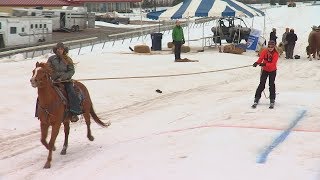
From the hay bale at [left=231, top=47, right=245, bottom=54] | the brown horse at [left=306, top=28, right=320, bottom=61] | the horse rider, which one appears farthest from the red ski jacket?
the hay bale at [left=231, top=47, right=245, bottom=54]

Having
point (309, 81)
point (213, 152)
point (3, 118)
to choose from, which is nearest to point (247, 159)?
point (213, 152)

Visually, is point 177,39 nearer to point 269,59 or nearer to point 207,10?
point 207,10

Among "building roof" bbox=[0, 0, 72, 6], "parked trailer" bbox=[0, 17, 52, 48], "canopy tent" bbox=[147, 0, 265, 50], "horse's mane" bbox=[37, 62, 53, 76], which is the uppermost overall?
"building roof" bbox=[0, 0, 72, 6]

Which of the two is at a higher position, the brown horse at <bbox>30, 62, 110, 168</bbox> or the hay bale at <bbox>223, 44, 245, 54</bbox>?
the hay bale at <bbox>223, 44, 245, 54</bbox>

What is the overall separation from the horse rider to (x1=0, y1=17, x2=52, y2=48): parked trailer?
2447 cm

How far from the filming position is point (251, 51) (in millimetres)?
28797

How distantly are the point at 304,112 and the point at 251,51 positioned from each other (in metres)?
17.8

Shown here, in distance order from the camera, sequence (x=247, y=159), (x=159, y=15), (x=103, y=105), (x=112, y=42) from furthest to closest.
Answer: (x=112, y=42) < (x=159, y=15) < (x=103, y=105) < (x=247, y=159)

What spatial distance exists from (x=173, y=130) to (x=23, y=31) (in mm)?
25916

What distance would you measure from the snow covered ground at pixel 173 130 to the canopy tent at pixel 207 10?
667 centimetres

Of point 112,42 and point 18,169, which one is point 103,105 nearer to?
point 18,169

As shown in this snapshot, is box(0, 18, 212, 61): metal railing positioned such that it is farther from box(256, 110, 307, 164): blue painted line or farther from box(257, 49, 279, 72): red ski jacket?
box(256, 110, 307, 164): blue painted line

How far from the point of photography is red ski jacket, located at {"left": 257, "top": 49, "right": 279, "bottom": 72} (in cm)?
1168

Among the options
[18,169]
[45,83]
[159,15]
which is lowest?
[18,169]
